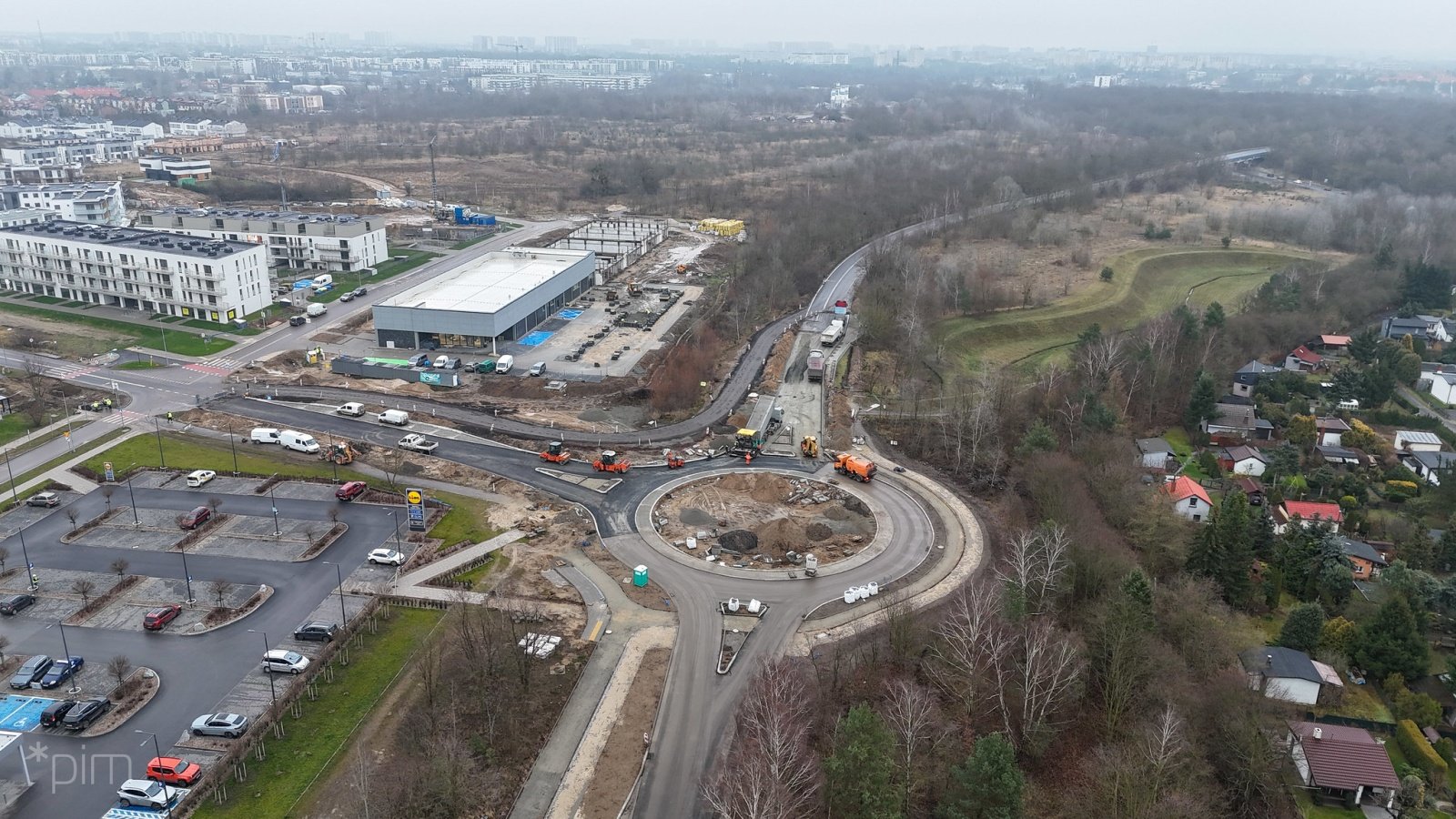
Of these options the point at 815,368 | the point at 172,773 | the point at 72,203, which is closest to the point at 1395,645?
the point at 815,368

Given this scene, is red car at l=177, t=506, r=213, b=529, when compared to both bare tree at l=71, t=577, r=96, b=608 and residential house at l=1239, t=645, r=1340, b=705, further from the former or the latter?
residential house at l=1239, t=645, r=1340, b=705

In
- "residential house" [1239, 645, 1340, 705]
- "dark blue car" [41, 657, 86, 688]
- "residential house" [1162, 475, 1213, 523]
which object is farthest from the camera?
"residential house" [1162, 475, 1213, 523]

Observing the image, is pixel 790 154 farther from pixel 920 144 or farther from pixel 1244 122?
pixel 1244 122

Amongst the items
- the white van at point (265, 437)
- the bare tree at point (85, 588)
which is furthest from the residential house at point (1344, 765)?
the white van at point (265, 437)

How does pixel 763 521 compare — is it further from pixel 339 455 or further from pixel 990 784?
pixel 339 455

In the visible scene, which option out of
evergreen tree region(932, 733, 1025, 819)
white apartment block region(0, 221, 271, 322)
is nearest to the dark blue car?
evergreen tree region(932, 733, 1025, 819)
